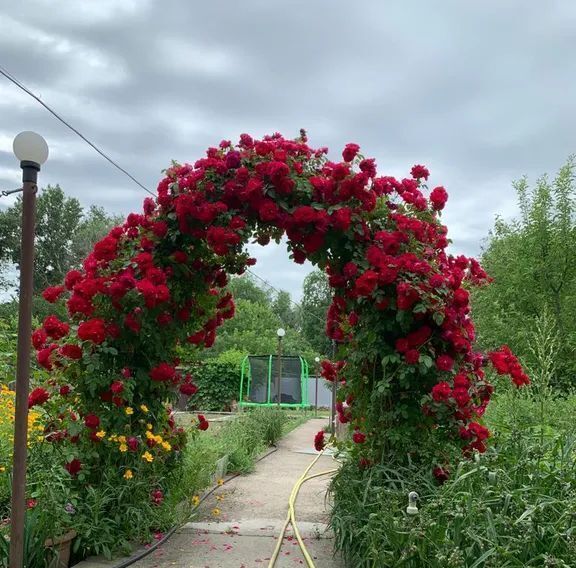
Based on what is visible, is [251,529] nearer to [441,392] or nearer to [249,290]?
[441,392]

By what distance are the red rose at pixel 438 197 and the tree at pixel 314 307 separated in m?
33.9

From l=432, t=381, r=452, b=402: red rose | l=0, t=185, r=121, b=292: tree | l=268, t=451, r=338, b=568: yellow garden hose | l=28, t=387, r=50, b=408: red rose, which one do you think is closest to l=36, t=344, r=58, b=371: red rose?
l=28, t=387, r=50, b=408: red rose

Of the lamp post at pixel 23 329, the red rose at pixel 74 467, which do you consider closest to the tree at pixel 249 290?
the red rose at pixel 74 467

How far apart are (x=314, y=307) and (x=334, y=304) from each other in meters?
37.9

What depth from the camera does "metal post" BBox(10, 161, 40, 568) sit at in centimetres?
270

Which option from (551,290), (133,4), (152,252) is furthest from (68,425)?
(551,290)

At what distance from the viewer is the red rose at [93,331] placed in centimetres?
360

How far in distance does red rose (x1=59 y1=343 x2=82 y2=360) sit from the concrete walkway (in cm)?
138

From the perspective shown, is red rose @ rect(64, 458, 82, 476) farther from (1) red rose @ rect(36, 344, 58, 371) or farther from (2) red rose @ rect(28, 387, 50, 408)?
(1) red rose @ rect(36, 344, 58, 371)

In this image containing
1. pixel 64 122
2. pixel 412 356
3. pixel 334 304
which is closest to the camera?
pixel 412 356

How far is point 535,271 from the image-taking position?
1152 centimetres

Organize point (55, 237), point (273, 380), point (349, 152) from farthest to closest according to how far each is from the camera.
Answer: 1. point (55, 237)
2. point (273, 380)
3. point (349, 152)

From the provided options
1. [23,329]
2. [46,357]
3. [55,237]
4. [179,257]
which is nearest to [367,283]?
[179,257]

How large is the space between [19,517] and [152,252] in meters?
1.96
